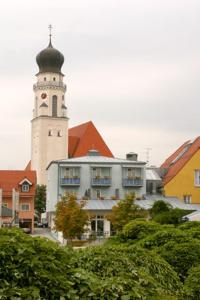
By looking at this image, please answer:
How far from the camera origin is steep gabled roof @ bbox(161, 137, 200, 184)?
66.9 metres

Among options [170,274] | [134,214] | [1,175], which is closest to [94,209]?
[134,214]

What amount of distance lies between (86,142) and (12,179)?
28729 mm

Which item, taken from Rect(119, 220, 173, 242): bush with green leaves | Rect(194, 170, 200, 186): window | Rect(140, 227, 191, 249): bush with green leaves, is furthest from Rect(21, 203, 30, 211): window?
Rect(140, 227, 191, 249): bush with green leaves

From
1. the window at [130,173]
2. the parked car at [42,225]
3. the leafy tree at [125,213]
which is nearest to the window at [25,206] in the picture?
the parked car at [42,225]

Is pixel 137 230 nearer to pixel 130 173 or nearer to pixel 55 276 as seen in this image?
pixel 55 276

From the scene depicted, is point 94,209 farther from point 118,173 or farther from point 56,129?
point 56,129

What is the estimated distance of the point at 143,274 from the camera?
8.70 meters

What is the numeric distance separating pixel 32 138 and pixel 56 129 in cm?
623

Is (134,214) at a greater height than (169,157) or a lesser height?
lesser

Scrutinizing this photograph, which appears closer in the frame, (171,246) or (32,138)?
(171,246)

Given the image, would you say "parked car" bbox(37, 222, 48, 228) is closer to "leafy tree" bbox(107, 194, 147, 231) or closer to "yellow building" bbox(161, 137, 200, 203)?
"yellow building" bbox(161, 137, 200, 203)

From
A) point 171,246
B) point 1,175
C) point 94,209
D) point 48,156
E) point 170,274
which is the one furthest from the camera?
point 48,156

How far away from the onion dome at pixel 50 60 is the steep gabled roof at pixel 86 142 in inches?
418

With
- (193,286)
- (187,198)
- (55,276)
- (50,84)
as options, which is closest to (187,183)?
(187,198)
